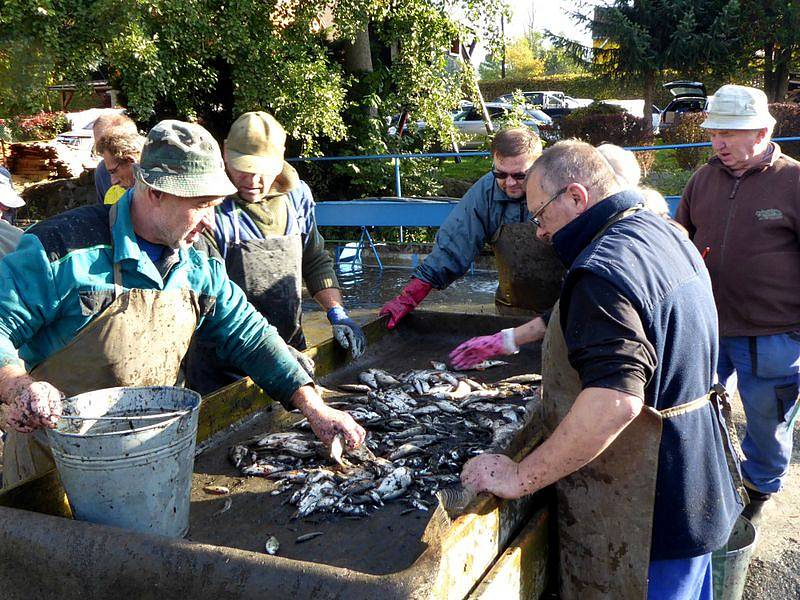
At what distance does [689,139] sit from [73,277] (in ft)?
64.7

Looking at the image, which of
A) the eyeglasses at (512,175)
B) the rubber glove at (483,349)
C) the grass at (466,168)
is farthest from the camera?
the grass at (466,168)

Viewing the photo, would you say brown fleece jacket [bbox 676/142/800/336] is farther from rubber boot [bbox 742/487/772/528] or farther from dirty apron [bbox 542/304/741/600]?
dirty apron [bbox 542/304/741/600]

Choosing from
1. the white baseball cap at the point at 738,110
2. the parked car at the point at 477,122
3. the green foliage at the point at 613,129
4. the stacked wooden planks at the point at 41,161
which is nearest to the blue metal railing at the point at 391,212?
the white baseball cap at the point at 738,110

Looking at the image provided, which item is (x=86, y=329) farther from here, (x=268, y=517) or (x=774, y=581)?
(x=774, y=581)

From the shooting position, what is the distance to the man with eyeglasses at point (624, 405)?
2154 mm

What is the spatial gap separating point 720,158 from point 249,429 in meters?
3.33

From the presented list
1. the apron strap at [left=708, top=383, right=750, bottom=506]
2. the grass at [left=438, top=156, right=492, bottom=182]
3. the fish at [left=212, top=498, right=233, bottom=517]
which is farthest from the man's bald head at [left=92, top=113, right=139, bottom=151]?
the grass at [left=438, top=156, right=492, bottom=182]

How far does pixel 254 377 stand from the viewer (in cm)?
325

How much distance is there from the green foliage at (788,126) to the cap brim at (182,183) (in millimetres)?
19239

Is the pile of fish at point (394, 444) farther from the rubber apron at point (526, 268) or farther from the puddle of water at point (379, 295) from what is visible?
the puddle of water at point (379, 295)

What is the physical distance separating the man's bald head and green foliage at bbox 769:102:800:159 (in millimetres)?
18063

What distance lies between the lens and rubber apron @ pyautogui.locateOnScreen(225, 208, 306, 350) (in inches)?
164

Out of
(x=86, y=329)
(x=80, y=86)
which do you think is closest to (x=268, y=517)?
(x=86, y=329)

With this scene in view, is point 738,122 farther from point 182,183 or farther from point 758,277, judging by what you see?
point 182,183
